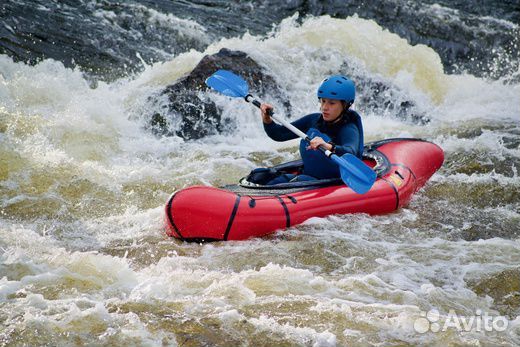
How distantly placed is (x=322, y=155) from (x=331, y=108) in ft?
1.25

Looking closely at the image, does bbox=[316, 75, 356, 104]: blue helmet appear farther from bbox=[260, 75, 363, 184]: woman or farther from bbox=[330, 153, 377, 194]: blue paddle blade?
bbox=[330, 153, 377, 194]: blue paddle blade

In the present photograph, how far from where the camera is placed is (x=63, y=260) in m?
4.46

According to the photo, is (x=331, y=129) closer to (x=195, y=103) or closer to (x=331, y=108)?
(x=331, y=108)

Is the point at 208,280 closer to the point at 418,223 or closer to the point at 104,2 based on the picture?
the point at 418,223

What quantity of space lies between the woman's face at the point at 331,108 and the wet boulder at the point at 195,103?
2.64m

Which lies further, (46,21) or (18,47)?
(46,21)

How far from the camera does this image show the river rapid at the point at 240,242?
3857mm

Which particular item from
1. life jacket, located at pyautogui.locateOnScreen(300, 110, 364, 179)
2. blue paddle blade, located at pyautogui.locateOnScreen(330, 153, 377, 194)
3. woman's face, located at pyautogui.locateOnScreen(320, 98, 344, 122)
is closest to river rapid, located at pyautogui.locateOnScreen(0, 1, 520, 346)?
blue paddle blade, located at pyautogui.locateOnScreen(330, 153, 377, 194)

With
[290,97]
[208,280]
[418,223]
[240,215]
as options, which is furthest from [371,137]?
[208,280]

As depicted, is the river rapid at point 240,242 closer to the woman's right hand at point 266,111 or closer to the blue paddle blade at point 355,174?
the blue paddle blade at point 355,174

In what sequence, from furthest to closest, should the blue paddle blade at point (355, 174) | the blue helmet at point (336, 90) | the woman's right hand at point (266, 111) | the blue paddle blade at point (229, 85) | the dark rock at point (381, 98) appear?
the dark rock at point (381, 98) < the blue paddle blade at point (229, 85) < the woman's right hand at point (266, 111) < the blue helmet at point (336, 90) < the blue paddle blade at point (355, 174)

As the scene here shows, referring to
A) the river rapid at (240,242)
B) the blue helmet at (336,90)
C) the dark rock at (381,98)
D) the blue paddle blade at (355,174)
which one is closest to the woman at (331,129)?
the blue helmet at (336,90)

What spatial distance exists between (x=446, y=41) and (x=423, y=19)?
0.72 meters

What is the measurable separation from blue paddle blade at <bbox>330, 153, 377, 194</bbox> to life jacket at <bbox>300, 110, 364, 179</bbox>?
13.0 inches
